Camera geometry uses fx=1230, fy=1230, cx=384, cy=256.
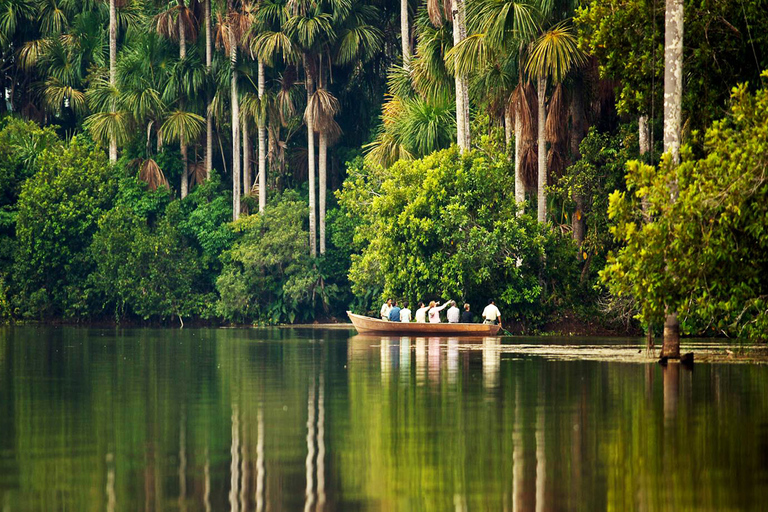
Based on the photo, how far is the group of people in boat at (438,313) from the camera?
38656mm

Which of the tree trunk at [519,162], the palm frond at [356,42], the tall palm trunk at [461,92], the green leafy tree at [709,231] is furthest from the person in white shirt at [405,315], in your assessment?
the green leafy tree at [709,231]

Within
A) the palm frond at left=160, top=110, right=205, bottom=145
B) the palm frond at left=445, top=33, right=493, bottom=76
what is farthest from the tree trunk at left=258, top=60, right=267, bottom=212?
the palm frond at left=445, top=33, right=493, bottom=76

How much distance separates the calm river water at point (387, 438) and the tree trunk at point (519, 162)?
1907cm

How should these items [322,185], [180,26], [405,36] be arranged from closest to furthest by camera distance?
[405,36] → [322,185] → [180,26]

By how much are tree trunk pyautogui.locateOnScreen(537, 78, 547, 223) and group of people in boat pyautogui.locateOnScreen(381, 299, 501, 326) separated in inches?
140

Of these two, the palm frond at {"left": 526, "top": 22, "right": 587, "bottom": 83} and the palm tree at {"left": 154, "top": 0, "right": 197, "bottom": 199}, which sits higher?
the palm tree at {"left": 154, "top": 0, "right": 197, "bottom": 199}

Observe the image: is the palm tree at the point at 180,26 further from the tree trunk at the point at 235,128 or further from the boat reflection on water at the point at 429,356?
the boat reflection on water at the point at 429,356

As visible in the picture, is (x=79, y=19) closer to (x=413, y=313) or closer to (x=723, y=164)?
(x=413, y=313)

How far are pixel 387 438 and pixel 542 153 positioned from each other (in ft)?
A: 93.2

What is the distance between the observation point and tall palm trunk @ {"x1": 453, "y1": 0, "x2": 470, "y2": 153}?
42.2 m

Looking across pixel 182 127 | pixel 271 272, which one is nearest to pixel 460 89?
pixel 271 272

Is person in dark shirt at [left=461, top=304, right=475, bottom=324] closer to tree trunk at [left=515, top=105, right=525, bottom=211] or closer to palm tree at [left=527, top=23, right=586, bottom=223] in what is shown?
tree trunk at [left=515, top=105, right=525, bottom=211]

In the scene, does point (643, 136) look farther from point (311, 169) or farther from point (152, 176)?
point (152, 176)

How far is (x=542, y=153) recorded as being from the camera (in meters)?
39.7
